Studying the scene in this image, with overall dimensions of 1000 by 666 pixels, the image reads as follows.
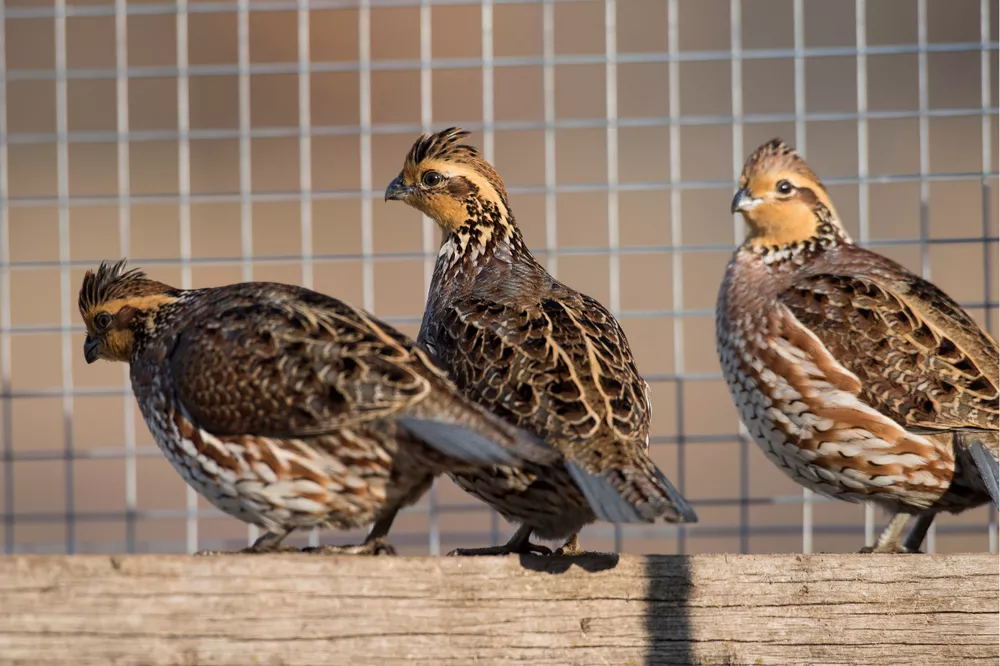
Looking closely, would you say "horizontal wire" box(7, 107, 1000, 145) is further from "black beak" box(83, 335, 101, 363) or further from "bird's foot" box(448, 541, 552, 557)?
"bird's foot" box(448, 541, 552, 557)

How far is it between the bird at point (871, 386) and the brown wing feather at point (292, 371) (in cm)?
154

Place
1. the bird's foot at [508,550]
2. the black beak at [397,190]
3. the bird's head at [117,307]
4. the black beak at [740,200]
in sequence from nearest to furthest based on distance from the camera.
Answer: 1. the bird's foot at [508,550]
2. the bird's head at [117,307]
3. the black beak at [397,190]
4. the black beak at [740,200]

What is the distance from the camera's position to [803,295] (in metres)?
4.89

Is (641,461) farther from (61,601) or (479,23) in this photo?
(479,23)

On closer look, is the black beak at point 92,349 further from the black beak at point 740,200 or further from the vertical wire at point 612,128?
the black beak at point 740,200

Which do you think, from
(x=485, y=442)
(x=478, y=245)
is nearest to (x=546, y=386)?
(x=485, y=442)

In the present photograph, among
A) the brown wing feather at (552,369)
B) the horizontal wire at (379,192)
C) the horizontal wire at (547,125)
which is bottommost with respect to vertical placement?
the brown wing feather at (552,369)

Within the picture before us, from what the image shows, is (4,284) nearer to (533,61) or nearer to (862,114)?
(533,61)

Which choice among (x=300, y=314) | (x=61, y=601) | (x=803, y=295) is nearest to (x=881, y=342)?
(x=803, y=295)

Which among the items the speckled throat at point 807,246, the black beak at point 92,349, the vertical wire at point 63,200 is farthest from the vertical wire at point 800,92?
the vertical wire at point 63,200

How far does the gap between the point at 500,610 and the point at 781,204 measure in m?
2.57

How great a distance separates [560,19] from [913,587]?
12.0ft

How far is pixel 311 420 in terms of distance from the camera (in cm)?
362

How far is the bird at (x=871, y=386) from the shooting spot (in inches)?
179
